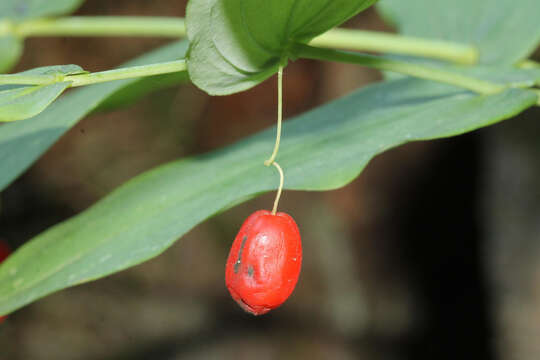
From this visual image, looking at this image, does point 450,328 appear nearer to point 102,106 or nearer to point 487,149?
point 487,149

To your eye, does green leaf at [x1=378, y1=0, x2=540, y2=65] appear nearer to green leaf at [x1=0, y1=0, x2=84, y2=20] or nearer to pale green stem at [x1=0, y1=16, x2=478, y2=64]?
pale green stem at [x1=0, y1=16, x2=478, y2=64]

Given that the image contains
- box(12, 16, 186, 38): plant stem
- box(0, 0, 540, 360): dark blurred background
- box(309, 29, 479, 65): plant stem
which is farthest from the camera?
box(0, 0, 540, 360): dark blurred background

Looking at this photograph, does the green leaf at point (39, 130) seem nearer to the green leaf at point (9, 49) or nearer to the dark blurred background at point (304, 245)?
the green leaf at point (9, 49)

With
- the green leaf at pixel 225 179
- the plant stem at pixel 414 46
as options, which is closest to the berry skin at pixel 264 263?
the green leaf at pixel 225 179

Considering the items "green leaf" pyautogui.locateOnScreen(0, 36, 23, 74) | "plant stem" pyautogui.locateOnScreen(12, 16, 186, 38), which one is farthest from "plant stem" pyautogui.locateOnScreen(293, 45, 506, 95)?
"green leaf" pyautogui.locateOnScreen(0, 36, 23, 74)

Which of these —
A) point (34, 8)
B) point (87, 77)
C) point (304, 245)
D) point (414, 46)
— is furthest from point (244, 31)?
point (304, 245)

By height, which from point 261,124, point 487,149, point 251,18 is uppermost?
point 251,18

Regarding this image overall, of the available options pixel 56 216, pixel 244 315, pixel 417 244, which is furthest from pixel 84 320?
pixel 417 244
